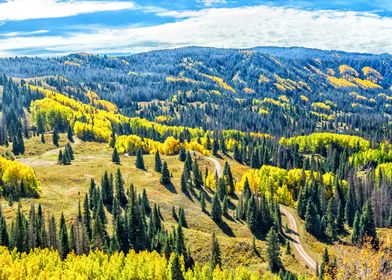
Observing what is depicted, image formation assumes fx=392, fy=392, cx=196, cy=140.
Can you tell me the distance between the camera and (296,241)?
15150 cm

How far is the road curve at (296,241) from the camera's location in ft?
432

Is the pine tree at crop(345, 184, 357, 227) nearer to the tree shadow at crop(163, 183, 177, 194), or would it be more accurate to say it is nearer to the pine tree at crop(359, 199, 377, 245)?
the pine tree at crop(359, 199, 377, 245)

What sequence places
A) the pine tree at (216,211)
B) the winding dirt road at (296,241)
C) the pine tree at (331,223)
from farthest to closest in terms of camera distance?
the pine tree at (331,223) → the pine tree at (216,211) → the winding dirt road at (296,241)

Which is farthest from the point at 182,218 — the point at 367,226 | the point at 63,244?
the point at 367,226

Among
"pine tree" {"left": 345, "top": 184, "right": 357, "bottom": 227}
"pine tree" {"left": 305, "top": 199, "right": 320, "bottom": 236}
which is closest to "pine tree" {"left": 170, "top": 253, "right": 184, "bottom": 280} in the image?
"pine tree" {"left": 305, "top": 199, "right": 320, "bottom": 236}

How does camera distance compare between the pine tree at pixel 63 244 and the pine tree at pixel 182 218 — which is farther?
the pine tree at pixel 182 218

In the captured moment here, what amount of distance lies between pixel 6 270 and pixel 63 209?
52170mm

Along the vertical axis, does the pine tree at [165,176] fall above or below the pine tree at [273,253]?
above

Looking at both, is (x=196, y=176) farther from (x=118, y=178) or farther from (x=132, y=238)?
(x=132, y=238)

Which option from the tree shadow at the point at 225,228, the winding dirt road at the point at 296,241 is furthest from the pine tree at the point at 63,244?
the winding dirt road at the point at 296,241

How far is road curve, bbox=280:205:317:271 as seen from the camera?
432ft

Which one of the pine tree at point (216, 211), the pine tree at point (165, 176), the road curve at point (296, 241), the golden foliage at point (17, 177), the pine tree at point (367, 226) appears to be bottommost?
the road curve at point (296, 241)

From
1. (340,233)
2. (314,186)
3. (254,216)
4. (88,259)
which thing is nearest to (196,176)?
(254,216)

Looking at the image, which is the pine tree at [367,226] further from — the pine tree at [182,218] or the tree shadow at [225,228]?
the pine tree at [182,218]
